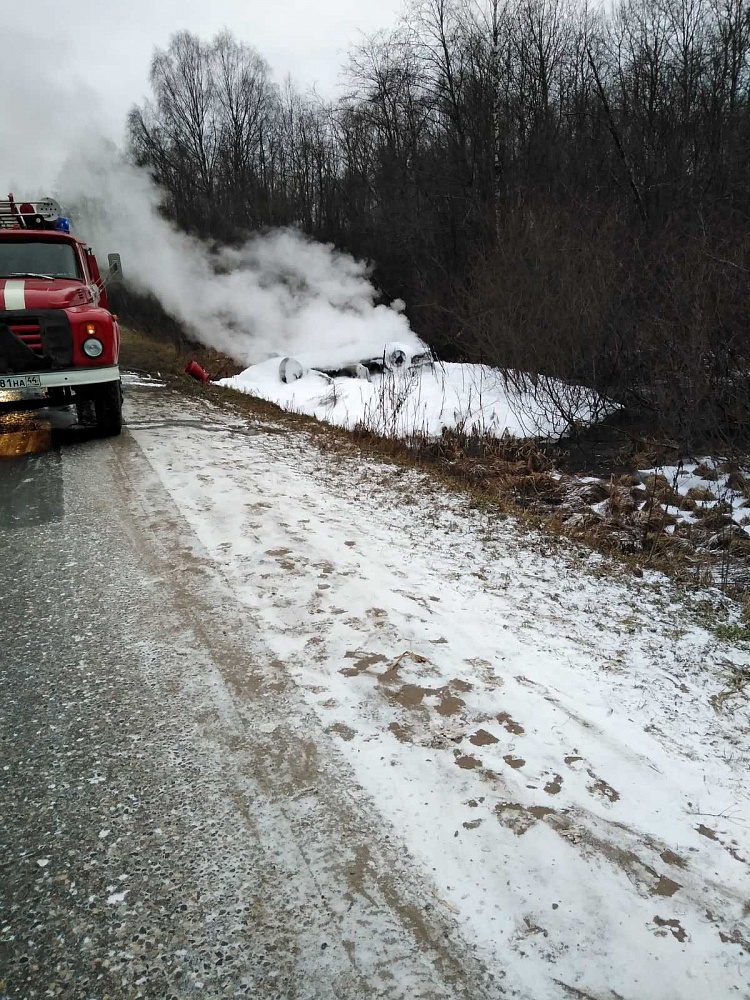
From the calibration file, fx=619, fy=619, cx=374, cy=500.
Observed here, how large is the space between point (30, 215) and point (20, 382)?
3.48 m

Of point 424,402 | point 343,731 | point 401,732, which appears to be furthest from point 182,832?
point 424,402

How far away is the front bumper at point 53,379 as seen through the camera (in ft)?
20.4

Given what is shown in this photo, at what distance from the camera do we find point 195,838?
6.57 feet

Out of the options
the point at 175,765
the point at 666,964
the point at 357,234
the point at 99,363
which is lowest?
the point at 666,964

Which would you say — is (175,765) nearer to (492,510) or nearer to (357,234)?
(492,510)

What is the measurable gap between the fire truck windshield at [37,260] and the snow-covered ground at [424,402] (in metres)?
3.63

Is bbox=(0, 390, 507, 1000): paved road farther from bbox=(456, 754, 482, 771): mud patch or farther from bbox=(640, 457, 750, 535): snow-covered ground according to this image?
bbox=(640, 457, 750, 535): snow-covered ground

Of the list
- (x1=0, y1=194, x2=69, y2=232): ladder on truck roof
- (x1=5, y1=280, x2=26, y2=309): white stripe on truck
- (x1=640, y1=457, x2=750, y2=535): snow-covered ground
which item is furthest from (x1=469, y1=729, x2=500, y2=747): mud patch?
(x1=0, y1=194, x2=69, y2=232): ladder on truck roof

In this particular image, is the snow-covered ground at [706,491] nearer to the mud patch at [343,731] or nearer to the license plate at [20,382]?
the mud patch at [343,731]

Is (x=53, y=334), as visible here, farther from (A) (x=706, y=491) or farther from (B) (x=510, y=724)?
(A) (x=706, y=491)

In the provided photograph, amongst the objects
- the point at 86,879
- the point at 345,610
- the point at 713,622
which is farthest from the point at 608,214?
the point at 86,879

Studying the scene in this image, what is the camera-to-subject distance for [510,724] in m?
2.56

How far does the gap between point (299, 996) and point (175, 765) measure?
0.94m

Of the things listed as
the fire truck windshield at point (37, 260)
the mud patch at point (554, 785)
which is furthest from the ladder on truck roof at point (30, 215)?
the mud patch at point (554, 785)
